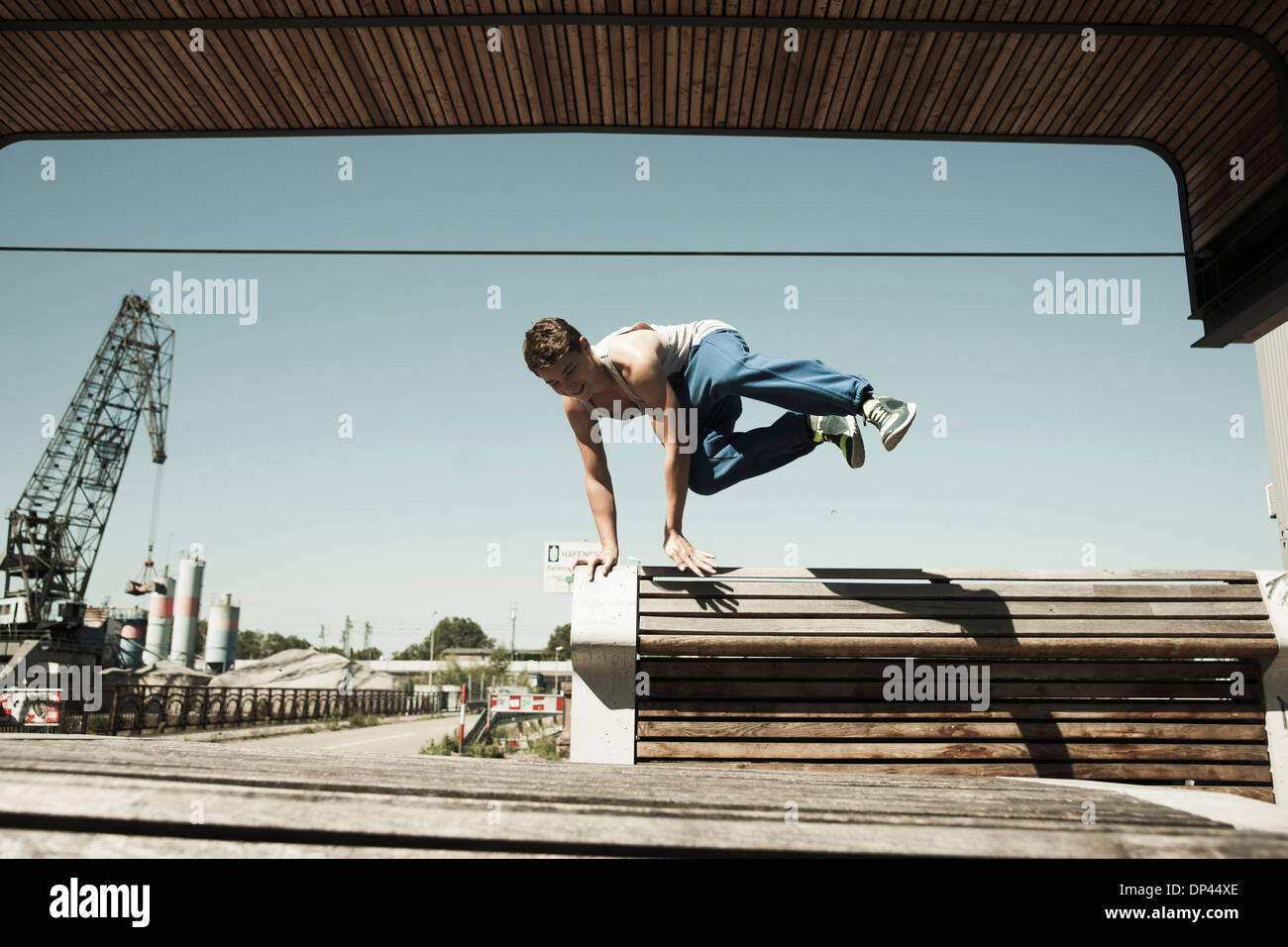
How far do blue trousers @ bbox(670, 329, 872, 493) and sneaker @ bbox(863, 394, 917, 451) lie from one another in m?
0.07

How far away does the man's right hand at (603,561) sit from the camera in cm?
370

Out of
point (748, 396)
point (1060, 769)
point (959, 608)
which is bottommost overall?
point (1060, 769)

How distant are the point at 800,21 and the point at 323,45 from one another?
343 centimetres

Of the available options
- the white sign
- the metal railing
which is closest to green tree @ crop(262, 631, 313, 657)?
the metal railing

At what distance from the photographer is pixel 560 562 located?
61.1ft

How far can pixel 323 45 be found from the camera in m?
5.78

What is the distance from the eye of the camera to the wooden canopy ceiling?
5.38 m

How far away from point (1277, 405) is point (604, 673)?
19.6 meters

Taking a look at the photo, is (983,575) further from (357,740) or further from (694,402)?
(357,740)

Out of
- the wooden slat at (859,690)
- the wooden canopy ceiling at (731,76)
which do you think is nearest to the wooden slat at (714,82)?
the wooden canopy ceiling at (731,76)

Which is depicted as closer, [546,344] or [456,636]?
[546,344]

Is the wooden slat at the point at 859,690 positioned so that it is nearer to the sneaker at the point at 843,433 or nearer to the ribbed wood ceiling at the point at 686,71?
the sneaker at the point at 843,433

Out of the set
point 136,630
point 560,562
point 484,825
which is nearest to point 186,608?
point 136,630

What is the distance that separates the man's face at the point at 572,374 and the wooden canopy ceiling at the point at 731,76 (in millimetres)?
3074
